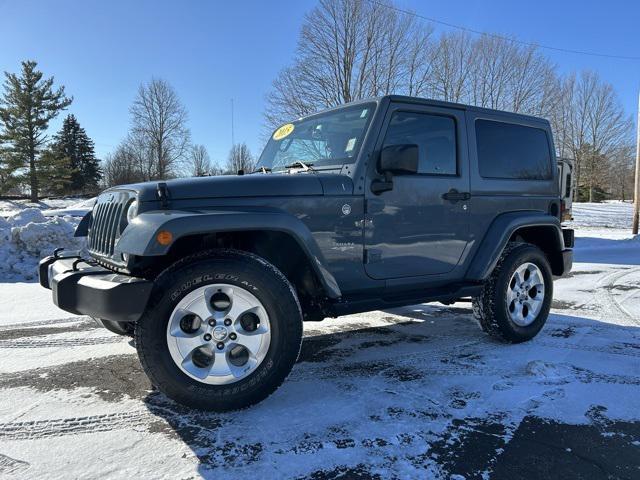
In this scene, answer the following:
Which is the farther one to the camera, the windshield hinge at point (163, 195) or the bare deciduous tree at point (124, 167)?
the bare deciduous tree at point (124, 167)

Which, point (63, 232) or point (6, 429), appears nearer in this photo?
point (6, 429)

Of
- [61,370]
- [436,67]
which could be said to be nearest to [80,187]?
[436,67]

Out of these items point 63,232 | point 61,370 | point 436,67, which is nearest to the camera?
point 61,370

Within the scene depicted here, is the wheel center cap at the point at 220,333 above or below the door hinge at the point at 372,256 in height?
below

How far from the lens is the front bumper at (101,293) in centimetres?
257

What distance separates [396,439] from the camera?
252 cm

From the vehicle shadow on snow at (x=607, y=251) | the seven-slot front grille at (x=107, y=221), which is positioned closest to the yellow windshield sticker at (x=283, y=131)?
the seven-slot front grille at (x=107, y=221)

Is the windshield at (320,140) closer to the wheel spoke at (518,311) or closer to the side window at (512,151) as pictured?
the side window at (512,151)

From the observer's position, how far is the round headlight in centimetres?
289

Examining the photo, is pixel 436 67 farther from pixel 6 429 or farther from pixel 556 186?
pixel 6 429

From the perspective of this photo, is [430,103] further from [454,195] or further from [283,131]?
[283,131]

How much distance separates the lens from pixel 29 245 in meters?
8.01

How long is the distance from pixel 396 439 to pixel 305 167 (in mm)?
2112

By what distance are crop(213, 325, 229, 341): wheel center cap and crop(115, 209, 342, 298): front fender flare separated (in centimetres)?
57
